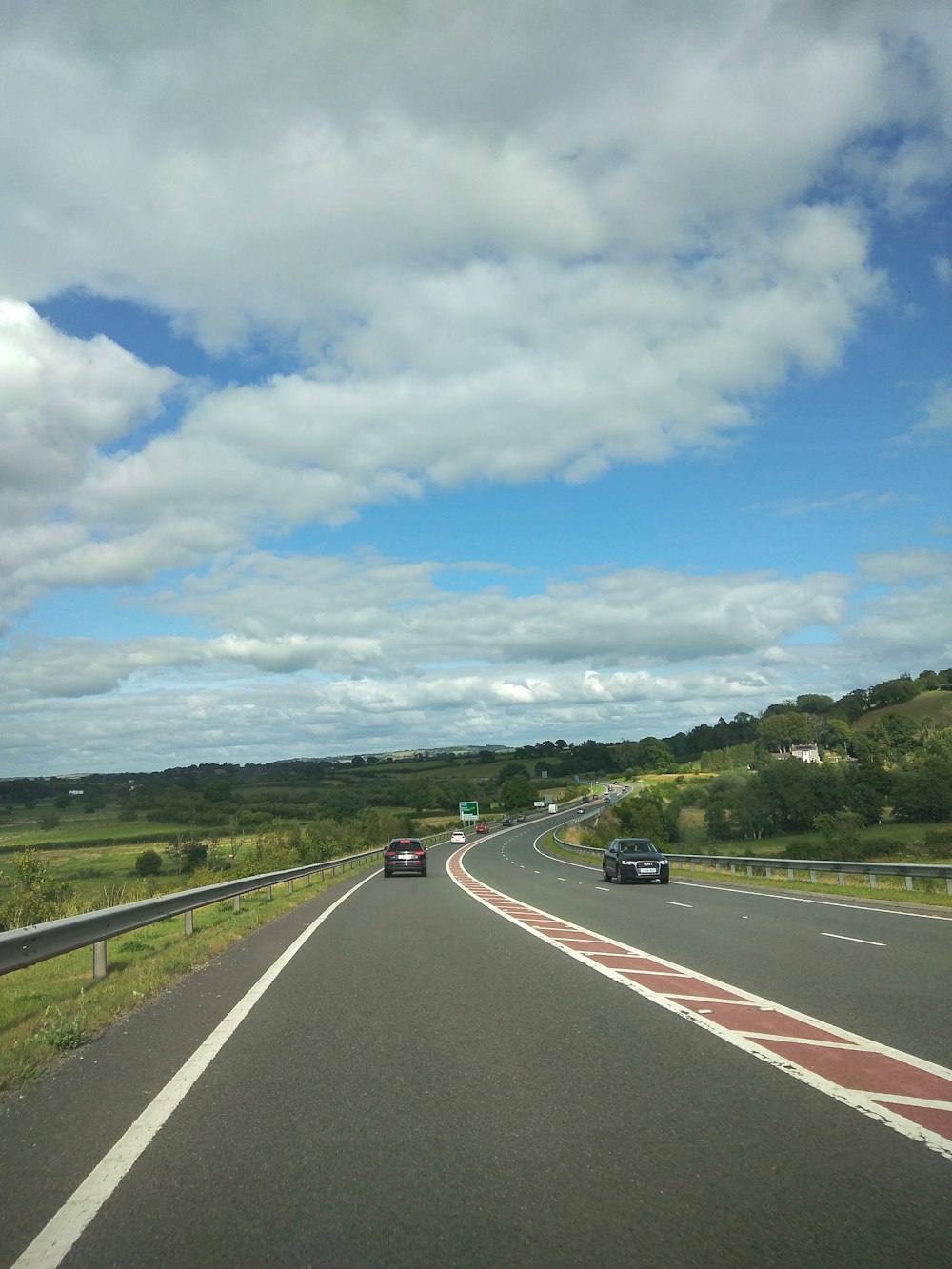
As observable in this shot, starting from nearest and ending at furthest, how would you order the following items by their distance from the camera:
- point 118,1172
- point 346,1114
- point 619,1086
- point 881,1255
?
point 881,1255 → point 118,1172 → point 346,1114 → point 619,1086

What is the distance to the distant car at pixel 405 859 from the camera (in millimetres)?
41875

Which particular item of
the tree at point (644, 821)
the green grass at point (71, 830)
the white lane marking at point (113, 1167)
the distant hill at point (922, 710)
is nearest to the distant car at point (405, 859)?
the green grass at point (71, 830)

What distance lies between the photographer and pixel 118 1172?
5.24m

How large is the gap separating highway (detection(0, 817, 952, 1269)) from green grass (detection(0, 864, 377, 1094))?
34 centimetres

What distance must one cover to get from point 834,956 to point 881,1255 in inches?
386

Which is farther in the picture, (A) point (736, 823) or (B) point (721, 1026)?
(A) point (736, 823)

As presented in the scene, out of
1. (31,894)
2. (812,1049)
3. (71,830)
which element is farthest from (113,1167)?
(71,830)

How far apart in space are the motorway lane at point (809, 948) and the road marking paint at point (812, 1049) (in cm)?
28

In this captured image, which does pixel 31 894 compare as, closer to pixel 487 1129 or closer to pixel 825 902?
pixel 825 902

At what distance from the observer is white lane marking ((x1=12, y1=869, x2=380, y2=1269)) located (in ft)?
14.2

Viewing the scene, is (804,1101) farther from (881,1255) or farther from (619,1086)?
(881,1255)

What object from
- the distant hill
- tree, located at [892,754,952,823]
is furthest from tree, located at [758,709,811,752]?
tree, located at [892,754,952,823]

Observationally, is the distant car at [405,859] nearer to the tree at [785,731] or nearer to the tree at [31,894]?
the tree at [31,894]

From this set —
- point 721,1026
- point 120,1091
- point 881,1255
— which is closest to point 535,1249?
point 881,1255
